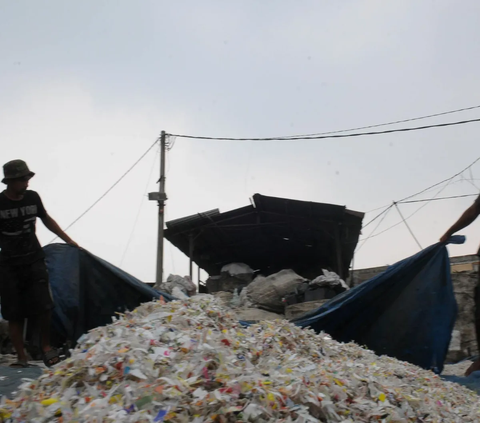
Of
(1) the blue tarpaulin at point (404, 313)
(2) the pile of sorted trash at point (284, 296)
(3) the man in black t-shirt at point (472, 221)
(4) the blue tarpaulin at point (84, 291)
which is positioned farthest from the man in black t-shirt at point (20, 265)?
(2) the pile of sorted trash at point (284, 296)

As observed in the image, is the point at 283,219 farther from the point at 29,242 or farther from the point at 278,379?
the point at 278,379

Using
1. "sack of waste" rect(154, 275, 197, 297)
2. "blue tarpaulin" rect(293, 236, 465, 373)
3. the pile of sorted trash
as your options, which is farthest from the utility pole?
"blue tarpaulin" rect(293, 236, 465, 373)

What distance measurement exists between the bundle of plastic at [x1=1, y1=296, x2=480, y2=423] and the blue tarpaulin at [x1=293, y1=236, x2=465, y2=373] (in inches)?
76.4

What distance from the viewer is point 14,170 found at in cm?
345

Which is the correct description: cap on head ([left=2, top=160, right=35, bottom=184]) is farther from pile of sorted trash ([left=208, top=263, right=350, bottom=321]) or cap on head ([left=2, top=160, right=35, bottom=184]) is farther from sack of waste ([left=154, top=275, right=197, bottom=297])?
sack of waste ([left=154, top=275, right=197, bottom=297])

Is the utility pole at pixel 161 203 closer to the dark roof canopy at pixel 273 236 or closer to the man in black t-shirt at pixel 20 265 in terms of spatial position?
the dark roof canopy at pixel 273 236

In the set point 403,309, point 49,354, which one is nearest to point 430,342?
point 403,309

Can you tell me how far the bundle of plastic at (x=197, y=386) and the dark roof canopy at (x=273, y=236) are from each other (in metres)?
7.27

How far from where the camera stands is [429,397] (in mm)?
2586

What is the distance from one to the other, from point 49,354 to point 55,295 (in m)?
1.19

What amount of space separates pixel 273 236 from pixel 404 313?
6.74 metres

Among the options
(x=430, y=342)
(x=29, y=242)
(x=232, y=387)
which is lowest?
(x=430, y=342)

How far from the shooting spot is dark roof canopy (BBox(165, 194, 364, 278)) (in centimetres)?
998

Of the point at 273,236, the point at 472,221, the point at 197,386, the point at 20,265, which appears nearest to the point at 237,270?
the point at 273,236
